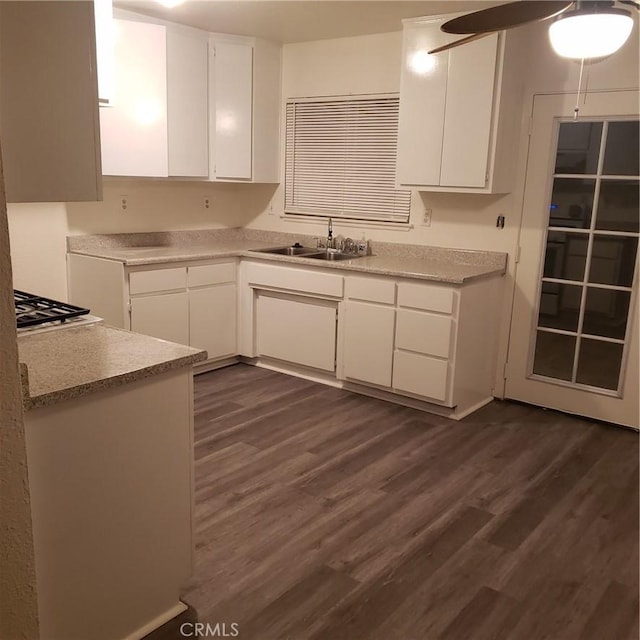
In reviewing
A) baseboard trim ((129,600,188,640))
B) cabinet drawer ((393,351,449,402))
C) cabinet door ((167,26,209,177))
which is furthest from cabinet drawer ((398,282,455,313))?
baseboard trim ((129,600,188,640))

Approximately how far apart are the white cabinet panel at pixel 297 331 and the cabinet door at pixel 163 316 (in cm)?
62

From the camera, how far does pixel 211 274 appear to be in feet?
15.2

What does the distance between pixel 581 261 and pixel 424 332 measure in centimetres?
108

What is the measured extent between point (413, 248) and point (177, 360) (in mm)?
2932

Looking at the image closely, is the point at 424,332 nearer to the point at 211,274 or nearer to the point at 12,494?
the point at 211,274

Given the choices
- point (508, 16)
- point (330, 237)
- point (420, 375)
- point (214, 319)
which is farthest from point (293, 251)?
point (508, 16)

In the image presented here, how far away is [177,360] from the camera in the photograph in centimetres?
199

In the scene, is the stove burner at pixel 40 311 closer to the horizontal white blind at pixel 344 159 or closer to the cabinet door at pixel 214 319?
the cabinet door at pixel 214 319

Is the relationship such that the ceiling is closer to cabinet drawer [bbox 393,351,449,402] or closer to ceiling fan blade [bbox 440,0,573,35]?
ceiling fan blade [bbox 440,0,573,35]

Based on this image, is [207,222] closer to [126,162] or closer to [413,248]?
[126,162]

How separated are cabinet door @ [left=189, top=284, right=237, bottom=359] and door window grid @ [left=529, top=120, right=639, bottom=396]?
7.26 feet

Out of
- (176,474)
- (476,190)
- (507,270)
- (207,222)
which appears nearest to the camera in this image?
(176,474)

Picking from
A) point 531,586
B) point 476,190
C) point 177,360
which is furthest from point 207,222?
point 531,586

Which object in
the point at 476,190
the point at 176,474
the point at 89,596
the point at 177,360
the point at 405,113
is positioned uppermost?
the point at 405,113
